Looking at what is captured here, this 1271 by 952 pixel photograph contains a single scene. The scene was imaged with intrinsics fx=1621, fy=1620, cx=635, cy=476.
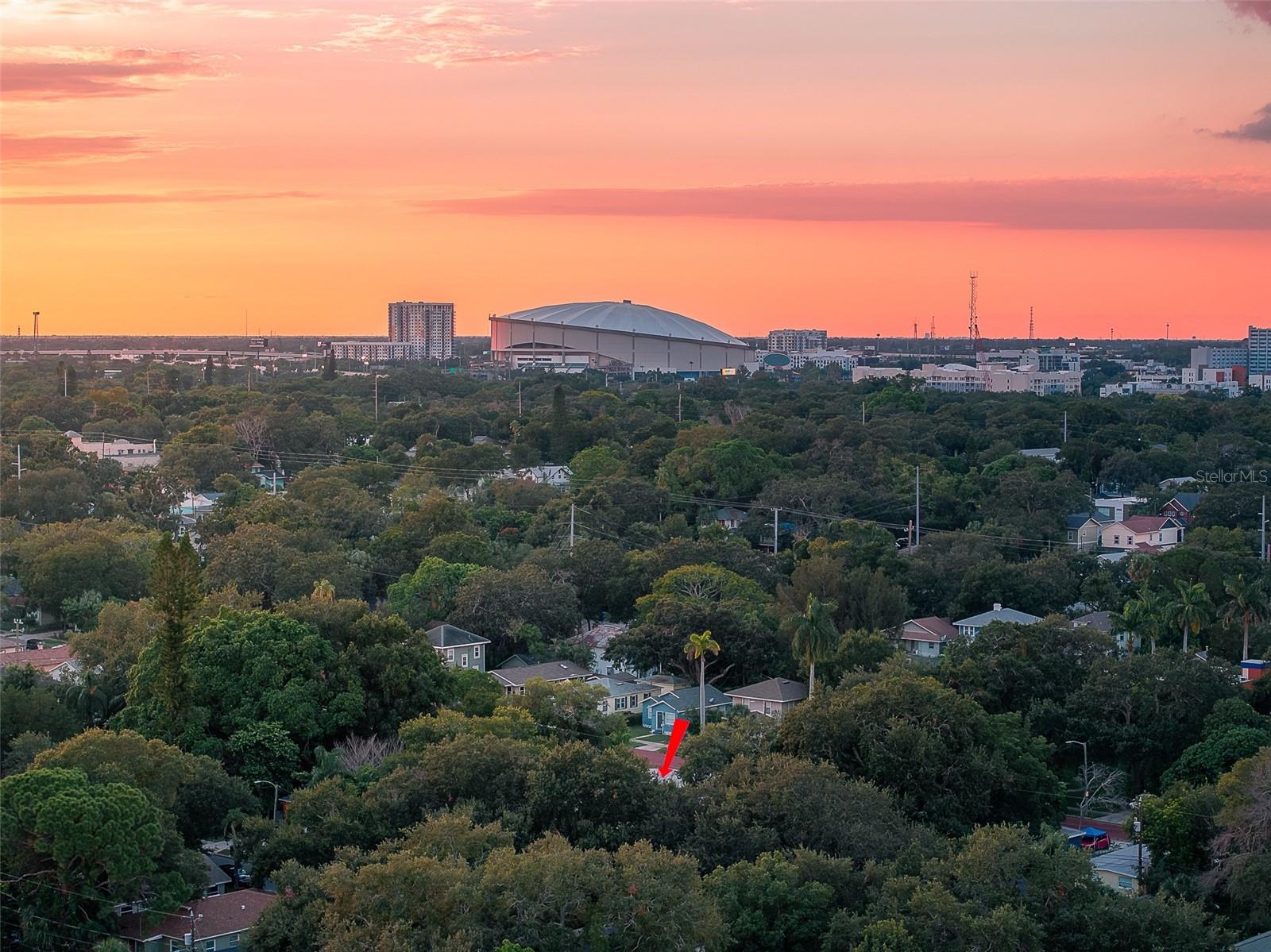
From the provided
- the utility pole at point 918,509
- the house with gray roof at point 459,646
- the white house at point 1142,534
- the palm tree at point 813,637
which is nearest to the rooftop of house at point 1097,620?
the palm tree at point 813,637

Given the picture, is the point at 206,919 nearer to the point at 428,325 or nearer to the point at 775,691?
the point at 775,691

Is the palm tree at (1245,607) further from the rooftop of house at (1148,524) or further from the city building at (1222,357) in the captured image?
the city building at (1222,357)

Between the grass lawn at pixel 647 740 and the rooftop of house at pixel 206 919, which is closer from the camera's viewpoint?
the rooftop of house at pixel 206 919

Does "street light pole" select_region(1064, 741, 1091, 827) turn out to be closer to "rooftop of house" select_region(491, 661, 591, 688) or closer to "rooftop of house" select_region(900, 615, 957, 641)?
"rooftop of house" select_region(900, 615, 957, 641)

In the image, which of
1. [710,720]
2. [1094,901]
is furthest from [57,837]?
[710,720]

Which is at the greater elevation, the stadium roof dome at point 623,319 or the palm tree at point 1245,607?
the stadium roof dome at point 623,319

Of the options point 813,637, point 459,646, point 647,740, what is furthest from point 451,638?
point 813,637
